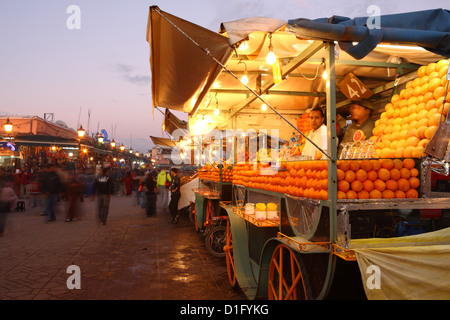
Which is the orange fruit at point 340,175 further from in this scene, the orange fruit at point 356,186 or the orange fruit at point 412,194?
the orange fruit at point 412,194

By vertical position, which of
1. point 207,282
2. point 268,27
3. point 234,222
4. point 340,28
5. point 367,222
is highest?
point 268,27

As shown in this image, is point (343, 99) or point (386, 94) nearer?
point (386, 94)

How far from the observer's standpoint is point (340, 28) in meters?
2.61

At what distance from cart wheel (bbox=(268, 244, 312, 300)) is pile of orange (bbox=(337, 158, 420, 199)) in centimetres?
78

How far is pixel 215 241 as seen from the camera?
708 cm

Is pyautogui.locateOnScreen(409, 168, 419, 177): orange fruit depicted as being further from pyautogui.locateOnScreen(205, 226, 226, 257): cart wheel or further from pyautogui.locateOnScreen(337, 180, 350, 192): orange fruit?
pyautogui.locateOnScreen(205, 226, 226, 257): cart wheel

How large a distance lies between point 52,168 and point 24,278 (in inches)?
184

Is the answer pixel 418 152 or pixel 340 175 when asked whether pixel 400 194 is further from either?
pixel 340 175

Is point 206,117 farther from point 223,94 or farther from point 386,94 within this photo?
point 386,94

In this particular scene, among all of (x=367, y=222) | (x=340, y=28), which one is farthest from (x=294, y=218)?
(x=340, y=28)

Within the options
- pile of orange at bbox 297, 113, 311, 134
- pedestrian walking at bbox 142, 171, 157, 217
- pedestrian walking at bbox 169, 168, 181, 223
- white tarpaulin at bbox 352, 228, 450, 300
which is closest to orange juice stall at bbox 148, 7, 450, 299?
white tarpaulin at bbox 352, 228, 450, 300

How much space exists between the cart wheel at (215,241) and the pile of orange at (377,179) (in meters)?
4.76

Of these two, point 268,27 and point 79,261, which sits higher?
point 268,27

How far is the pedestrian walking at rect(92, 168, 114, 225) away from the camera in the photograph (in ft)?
35.6
